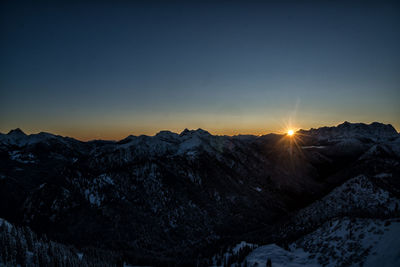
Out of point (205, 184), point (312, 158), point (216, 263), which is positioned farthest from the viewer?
point (312, 158)

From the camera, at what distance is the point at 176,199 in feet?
251

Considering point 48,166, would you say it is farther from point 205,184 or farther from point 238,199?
point 238,199

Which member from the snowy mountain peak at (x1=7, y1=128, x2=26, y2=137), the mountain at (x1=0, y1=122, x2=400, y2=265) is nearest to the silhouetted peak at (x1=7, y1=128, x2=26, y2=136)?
the snowy mountain peak at (x1=7, y1=128, x2=26, y2=137)

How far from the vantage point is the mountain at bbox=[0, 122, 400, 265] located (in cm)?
5378

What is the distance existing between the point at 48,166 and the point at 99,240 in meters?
111

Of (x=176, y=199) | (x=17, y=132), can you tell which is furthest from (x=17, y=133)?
(x=176, y=199)

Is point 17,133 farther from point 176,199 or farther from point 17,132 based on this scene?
point 176,199

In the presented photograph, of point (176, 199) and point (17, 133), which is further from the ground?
point (17, 133)

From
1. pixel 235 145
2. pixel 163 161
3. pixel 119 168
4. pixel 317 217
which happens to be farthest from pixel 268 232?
pixel 235 145

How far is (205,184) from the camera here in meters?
87.6

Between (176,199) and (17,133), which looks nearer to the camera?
(176,199)

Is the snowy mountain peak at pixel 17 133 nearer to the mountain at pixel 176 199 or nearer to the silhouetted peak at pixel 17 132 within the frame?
the silhouetted peak at pixel 17 132

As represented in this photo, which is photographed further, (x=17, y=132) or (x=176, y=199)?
(x=17, y=132)

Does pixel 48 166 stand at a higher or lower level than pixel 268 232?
higher
